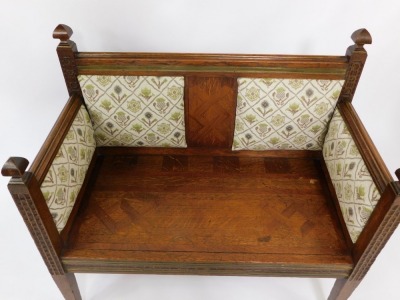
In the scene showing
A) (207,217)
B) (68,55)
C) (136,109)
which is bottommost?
(207,217)

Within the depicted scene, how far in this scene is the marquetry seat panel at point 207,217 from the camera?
1405 millimetres

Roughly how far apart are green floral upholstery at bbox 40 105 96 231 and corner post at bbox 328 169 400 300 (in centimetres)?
113

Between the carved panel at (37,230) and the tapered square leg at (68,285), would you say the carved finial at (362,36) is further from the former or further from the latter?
the tapered square leg at (68,285)

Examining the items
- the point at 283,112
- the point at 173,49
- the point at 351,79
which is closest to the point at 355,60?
the point at 351,79

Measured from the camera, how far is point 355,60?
4.89ft

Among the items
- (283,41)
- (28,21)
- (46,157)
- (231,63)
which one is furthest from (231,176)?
(28,21)

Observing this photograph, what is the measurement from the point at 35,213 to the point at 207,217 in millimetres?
668

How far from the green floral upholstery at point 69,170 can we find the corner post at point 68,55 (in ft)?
0.34

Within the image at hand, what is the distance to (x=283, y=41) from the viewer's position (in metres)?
1.63

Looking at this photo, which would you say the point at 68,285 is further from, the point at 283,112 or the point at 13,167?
the point at 283,112

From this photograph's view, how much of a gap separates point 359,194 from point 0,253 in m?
1.74

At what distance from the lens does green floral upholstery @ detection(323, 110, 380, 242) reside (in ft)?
4.32

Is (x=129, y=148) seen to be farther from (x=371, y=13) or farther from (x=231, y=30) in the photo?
(x=371, y=13)

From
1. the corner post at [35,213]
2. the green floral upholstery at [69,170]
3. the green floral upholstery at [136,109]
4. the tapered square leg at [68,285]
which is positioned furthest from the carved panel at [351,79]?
the tapered square leg at [68,285]
